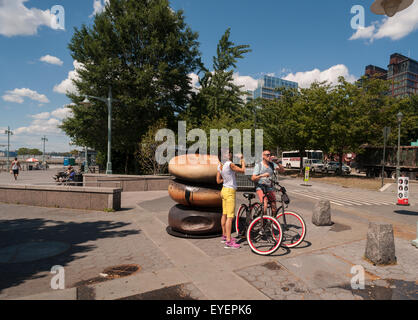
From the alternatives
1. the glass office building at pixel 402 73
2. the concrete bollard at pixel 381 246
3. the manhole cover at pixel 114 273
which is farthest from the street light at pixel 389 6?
the glass office building at pixel 402 73

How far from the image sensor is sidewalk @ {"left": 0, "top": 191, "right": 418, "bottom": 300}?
3.54 metres

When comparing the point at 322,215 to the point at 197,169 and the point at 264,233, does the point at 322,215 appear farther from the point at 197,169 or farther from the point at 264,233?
the point at 197,169

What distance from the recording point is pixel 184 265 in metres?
4.51

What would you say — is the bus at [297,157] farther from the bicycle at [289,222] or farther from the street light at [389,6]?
the street light at [389,6]

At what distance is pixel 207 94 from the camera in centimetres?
3027

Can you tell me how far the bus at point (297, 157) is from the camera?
43.6 meters

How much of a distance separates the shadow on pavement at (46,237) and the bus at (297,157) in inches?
1565

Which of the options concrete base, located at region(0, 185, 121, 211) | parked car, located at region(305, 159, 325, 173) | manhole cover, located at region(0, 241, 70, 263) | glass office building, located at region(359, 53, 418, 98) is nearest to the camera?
manhole cover, located at region(0, 241, 70, 263)

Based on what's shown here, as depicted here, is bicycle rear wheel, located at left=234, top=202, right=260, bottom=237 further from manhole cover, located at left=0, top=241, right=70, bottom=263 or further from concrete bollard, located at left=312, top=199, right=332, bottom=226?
manhole cover, located at left=0, top=241, right=70, bottom=263

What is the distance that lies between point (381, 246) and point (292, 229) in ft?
7.23

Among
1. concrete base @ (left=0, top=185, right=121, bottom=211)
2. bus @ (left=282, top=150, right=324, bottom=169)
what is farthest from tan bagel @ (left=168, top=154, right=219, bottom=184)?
bus @ (left=282, top=150, right=324, bottom=169)

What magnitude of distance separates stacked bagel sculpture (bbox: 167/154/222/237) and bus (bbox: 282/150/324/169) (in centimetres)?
3902
